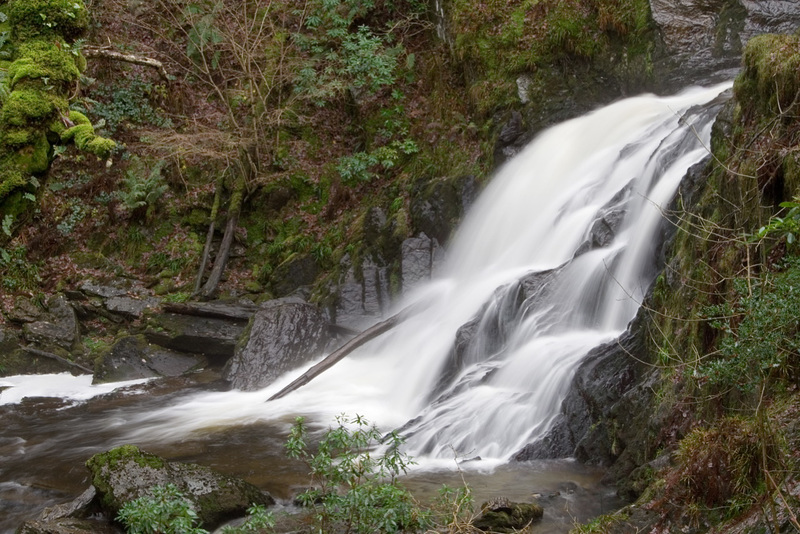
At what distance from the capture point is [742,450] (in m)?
4.15

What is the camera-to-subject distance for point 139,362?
11.5m

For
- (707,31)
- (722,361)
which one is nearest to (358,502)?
(722,361)

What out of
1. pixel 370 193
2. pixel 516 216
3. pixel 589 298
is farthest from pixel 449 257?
pixel 589 298

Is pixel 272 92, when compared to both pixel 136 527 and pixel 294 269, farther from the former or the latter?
pixel 136 527

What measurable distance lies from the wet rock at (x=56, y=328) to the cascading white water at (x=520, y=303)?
3.34 meters

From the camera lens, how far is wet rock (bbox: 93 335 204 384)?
11148 millimetres

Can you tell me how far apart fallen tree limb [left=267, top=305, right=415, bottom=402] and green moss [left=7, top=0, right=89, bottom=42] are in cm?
660

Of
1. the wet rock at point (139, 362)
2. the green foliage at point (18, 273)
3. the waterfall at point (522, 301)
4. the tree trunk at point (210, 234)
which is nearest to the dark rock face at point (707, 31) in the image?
the waterfall at point (522, 301)

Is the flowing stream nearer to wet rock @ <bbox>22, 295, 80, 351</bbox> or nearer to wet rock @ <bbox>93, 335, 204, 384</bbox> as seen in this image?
wet rock @ <bbox>93, 335, 204, 384</bbox>

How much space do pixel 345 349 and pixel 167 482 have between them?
4.78 m

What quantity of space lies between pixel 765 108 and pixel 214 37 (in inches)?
468

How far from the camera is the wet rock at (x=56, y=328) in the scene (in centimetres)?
1193

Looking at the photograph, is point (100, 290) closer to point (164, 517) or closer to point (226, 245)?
point (226, 245)

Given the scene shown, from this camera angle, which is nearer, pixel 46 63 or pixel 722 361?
pixel 46 63
